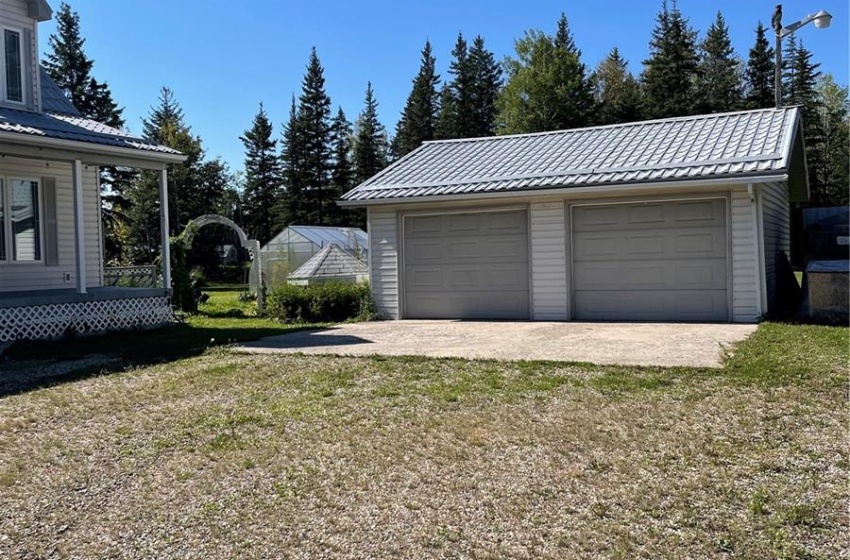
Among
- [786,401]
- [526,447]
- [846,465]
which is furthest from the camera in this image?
[786,401]

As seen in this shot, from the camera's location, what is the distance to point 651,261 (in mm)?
11828

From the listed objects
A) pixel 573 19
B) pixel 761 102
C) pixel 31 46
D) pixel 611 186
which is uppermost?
pixel 573 19

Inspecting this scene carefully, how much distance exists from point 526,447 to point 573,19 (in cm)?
4290

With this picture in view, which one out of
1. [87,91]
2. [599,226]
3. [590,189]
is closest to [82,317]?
[590,189]

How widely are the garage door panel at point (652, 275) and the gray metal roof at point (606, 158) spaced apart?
1443 mm

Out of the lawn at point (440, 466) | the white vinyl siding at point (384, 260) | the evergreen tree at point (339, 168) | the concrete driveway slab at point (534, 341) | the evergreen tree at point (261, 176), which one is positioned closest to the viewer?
the lawn at point (440, 466)

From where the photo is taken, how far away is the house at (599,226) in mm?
11234

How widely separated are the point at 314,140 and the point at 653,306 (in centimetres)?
3828

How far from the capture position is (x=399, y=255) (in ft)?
44.7

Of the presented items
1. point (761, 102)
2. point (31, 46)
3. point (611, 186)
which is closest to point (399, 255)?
point (611, 186)

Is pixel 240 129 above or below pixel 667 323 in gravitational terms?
above

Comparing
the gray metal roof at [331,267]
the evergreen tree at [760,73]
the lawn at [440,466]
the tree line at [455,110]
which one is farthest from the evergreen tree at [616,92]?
the lawn at [440,466]

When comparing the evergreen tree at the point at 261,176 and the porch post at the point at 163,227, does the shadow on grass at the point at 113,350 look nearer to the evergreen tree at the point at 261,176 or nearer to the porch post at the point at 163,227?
the porch post at the point at 163,227

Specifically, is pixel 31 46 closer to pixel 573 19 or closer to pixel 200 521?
pixel 200 521
